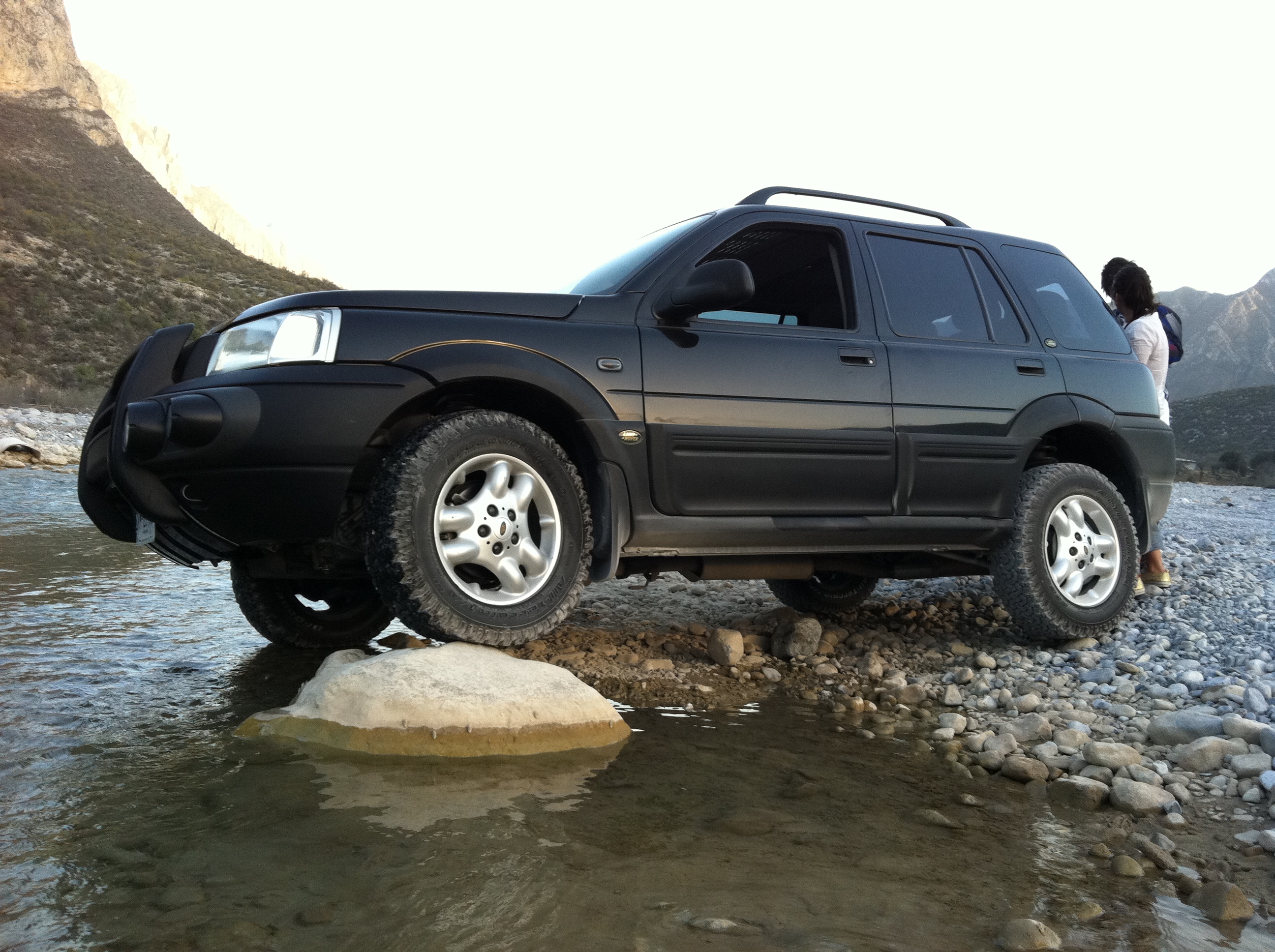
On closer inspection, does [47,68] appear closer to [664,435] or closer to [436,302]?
[436,302]

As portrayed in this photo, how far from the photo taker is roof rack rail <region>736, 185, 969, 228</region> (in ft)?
14.2

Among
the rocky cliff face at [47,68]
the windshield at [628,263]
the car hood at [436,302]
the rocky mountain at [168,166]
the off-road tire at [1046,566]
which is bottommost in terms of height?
the off-road tire at [1046,566]

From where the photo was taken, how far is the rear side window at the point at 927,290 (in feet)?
14.5

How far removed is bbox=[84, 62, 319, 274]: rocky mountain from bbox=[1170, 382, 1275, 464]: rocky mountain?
9500 centimetres

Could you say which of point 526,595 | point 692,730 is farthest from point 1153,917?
point 526,595

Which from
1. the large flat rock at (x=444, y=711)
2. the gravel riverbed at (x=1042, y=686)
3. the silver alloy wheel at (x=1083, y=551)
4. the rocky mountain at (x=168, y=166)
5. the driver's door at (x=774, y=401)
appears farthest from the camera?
the rocky mountain at (x=168, y=166)

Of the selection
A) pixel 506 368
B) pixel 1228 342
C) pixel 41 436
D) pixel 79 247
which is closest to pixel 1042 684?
pixel 506 368

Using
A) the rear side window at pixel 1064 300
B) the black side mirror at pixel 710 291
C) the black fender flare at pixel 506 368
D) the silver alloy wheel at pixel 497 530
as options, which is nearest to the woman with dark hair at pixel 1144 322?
the rear side window at pixel 1064 300

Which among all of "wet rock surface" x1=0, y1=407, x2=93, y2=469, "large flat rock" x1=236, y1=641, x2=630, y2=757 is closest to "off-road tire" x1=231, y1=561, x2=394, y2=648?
"large flat rock" x1=236, y1=641, x2=630, y2=757

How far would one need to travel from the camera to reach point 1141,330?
19.8ft

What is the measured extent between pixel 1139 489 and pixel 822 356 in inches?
82.0

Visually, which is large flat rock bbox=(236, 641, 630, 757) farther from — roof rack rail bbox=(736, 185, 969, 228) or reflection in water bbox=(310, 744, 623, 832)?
roof rack rail bbox=(736, 185, 969, 228)

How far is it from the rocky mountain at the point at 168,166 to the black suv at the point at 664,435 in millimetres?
112963

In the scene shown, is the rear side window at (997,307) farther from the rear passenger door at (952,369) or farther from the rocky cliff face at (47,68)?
the rocky cliff face at (47,68)
